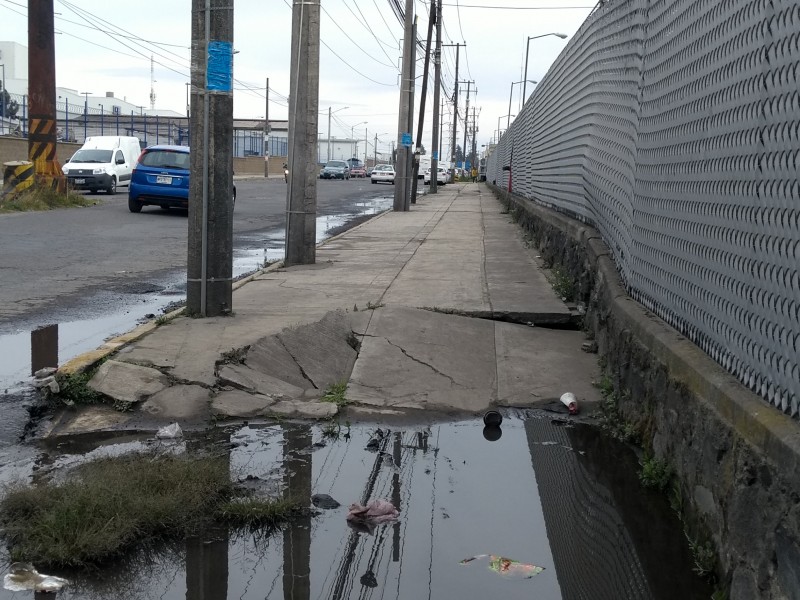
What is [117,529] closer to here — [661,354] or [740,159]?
[661,354]

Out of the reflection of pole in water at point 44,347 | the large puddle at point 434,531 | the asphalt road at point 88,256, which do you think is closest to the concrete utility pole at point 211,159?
the reflection of pole in water at point 44,347

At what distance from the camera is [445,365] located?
6.39m

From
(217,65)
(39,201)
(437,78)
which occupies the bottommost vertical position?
(39,201)

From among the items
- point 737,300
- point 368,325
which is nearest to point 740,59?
point 737,300

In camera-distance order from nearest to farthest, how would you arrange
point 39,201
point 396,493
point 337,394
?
point 396,493, point 337,394, point 39,201

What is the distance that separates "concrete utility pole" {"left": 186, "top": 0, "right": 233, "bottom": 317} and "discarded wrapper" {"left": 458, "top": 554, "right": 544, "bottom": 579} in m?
4.42

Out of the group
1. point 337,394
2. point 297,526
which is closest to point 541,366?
point 337,394

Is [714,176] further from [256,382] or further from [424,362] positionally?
[256,382]

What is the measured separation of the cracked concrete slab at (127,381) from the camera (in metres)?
5.49

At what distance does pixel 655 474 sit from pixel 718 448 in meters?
0.92

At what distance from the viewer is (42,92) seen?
22.3m

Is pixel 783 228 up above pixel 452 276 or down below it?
above

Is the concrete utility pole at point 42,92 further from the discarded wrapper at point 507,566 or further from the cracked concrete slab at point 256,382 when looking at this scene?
the discarded wrapper at point 507,566

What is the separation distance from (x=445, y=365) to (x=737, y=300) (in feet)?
9.54
